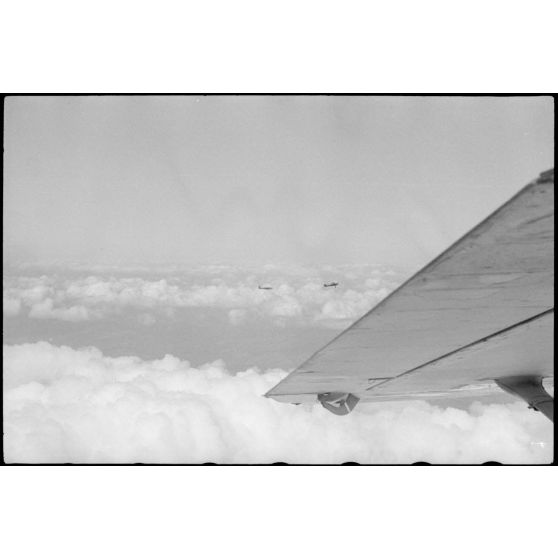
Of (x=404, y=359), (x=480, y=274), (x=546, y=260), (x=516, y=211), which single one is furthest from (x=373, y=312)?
(x=404, y=359)

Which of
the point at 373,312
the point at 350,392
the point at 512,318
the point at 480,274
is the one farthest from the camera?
the point at 350,392

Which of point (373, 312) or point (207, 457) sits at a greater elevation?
point (373, 312)

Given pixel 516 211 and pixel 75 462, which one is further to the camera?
pixel 75 462

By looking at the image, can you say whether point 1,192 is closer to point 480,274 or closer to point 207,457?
point 207,457

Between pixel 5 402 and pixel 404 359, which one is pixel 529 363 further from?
pixel 5 402
